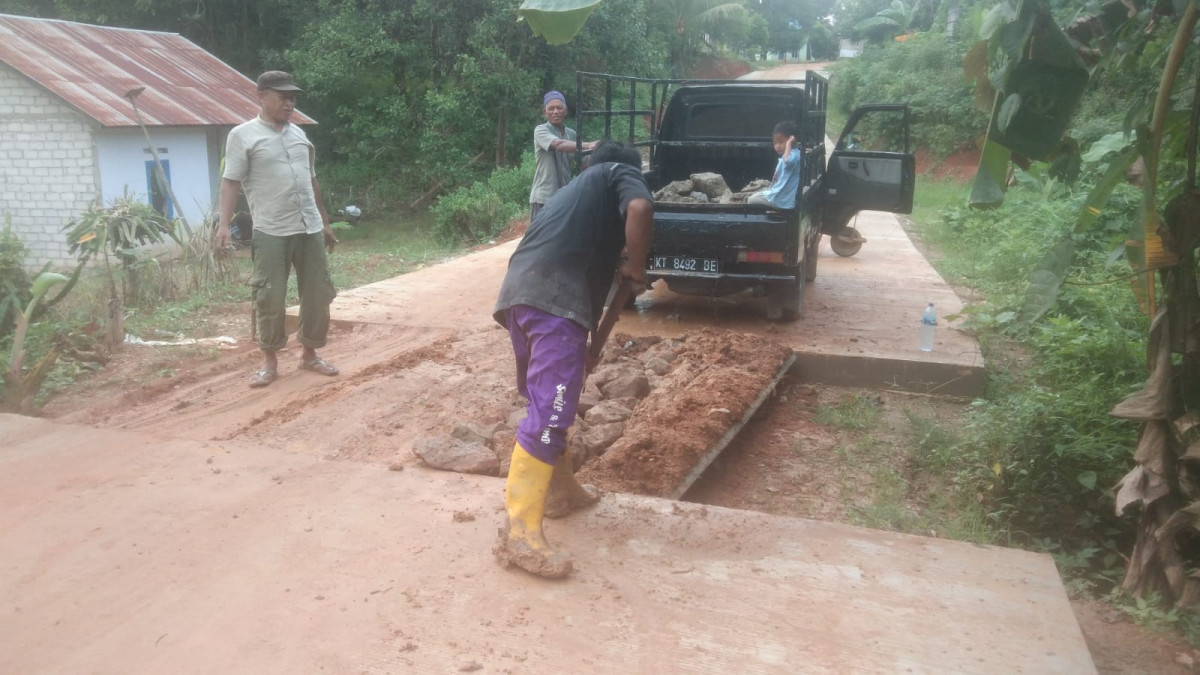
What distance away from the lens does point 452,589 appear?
3.04 meters

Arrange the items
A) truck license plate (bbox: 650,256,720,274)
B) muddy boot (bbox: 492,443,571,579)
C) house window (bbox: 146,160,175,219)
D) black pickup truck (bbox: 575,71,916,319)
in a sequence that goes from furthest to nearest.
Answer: house window (bbox: 146,160,175,219) → truck license plate (bbox: 650,256,720,274) → black pickup truck (bbox: 575,71,916,319) → muddy boot (bbox: 492,443,571,579)

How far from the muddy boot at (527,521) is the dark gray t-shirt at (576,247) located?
1.79 feet

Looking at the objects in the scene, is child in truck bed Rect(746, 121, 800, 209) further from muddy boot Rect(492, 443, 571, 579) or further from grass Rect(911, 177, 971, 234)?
grass Rect(911, 177, 971, 234)

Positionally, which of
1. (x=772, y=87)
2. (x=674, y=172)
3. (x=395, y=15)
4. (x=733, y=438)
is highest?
(x=395, y=15)

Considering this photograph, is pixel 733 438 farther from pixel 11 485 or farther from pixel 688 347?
pixel 11 485

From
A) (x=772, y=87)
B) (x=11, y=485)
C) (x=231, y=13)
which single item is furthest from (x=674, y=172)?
(x=231, y=13)

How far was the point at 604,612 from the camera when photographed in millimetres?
2920

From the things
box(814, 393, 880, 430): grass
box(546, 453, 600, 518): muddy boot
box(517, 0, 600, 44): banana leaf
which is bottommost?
box(814, 393, 880, 430): grass

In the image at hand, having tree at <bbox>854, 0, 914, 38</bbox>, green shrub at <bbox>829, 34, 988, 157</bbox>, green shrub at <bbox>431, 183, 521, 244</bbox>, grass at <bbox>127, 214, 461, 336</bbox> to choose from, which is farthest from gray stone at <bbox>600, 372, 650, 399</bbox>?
tree at <bbox>854, 0, 914, 38</bbox>

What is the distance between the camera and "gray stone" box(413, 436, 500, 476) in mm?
4131

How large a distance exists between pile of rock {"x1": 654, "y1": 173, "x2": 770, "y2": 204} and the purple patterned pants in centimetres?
472

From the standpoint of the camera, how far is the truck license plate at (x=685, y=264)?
736 centimetres

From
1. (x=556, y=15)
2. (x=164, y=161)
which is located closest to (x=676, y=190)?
(x=556, y=15)

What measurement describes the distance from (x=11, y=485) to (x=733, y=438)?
135 inches
